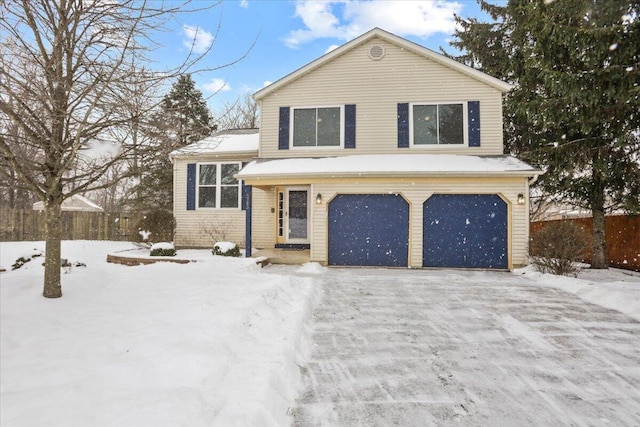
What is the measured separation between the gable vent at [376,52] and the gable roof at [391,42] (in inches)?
12.0

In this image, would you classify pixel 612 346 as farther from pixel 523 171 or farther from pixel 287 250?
pixel 287 250

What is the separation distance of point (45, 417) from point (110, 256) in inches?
319

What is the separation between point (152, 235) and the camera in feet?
34.5

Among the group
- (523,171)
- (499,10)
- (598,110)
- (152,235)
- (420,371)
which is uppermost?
(499,10)

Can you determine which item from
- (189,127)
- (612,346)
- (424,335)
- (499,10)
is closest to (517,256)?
(612,346)

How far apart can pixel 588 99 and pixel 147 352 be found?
974cm

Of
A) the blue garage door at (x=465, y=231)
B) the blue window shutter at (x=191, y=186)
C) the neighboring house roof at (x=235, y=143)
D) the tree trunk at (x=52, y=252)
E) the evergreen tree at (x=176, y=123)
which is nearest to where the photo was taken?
the evergreen tree at (x=176, y=123)

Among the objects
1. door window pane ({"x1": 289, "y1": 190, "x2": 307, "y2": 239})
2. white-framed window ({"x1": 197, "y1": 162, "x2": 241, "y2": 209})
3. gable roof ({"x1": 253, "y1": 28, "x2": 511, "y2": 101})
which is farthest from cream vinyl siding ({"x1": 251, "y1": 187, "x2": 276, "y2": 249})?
gable roof ({"x1": 253, "y1": 28, "x2": 511, "y2": 101})

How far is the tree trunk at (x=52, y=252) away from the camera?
4.51m

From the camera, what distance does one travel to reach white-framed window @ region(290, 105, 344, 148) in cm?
1022

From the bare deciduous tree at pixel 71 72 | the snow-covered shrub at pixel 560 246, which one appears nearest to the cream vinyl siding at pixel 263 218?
the bare deciduous tree at pixel 71 72

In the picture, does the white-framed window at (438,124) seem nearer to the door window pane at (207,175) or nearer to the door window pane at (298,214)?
the door window pane at (298,214)

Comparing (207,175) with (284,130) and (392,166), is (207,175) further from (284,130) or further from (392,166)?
(392,166)

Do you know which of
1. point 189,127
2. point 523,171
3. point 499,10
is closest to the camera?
point 189,127
